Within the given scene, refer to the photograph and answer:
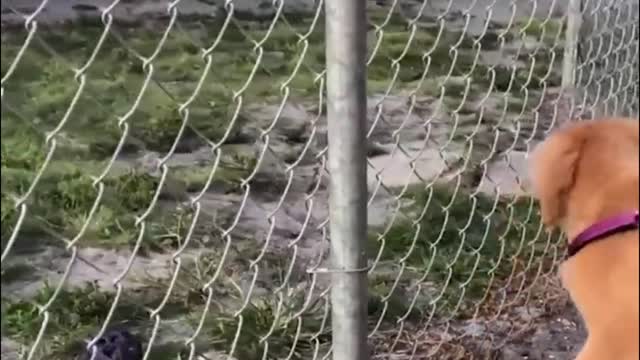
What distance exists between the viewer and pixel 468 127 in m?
3.10

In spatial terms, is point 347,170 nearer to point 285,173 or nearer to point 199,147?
point 199,147

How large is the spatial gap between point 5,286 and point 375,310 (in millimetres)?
1344

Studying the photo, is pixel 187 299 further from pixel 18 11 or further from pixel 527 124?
pixel 527 124

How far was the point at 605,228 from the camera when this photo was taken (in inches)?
67.8

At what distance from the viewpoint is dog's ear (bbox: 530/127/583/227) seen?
1725 mm

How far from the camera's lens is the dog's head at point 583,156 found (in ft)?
5.56

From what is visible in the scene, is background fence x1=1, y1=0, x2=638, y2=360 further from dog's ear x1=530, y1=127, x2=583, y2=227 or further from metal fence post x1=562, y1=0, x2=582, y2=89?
dog's ear x1=530, y1=127, x2=583, y2=227

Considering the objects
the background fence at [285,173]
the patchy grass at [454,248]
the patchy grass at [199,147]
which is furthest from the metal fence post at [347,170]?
the patchy grass at [454,248]

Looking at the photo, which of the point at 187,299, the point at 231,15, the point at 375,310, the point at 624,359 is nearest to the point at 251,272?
the point at 187,299

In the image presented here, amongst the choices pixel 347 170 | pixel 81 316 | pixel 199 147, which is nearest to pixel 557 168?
pixel 347 170

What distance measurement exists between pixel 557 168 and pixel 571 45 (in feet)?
5.21

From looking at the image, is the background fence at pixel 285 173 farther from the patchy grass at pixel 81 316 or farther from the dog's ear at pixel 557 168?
the dog's ear at pixel 557 168

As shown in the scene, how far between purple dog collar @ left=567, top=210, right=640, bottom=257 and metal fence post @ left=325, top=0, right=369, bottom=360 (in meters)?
0.36

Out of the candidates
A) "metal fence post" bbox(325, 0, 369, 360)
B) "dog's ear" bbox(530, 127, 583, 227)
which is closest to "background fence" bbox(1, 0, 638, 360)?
"metal fence post" bbox(325, 0, 369, 360)
